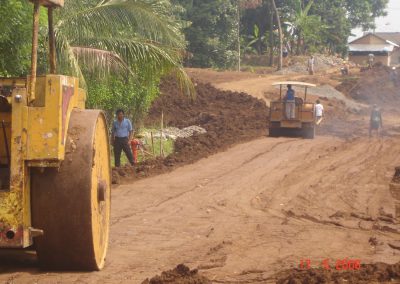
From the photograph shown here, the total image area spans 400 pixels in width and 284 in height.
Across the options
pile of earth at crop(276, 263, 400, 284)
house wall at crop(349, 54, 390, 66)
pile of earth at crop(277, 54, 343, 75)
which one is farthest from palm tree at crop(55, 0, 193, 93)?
house wall at crop(349, 54, 390, 66)

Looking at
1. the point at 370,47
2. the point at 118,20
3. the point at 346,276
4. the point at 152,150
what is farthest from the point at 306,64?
the point at 346,276

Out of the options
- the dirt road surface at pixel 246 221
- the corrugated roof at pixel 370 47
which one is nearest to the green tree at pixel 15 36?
the dirt road surface at pixel 246 221

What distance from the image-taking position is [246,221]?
35.4 ft

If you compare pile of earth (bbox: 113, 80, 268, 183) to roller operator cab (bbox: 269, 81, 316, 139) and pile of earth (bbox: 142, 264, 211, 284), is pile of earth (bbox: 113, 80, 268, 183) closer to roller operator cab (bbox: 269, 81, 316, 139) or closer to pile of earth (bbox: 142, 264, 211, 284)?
roller operator cab (bbox: 269, 81, 316, 139)

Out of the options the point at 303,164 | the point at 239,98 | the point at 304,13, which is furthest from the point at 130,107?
the point at 304,13

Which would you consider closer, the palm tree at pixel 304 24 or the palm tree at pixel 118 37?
the palm tree at pixel 118 37

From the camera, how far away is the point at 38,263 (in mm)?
6648

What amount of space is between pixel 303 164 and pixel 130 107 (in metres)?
8.65

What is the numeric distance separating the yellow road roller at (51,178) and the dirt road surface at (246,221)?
339 mm

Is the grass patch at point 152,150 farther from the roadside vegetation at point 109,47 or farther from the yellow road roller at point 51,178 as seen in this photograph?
the yellow road roller at point 51,178

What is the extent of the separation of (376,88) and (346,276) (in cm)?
4104

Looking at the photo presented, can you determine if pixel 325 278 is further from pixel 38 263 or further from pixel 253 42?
pixel 253 42
